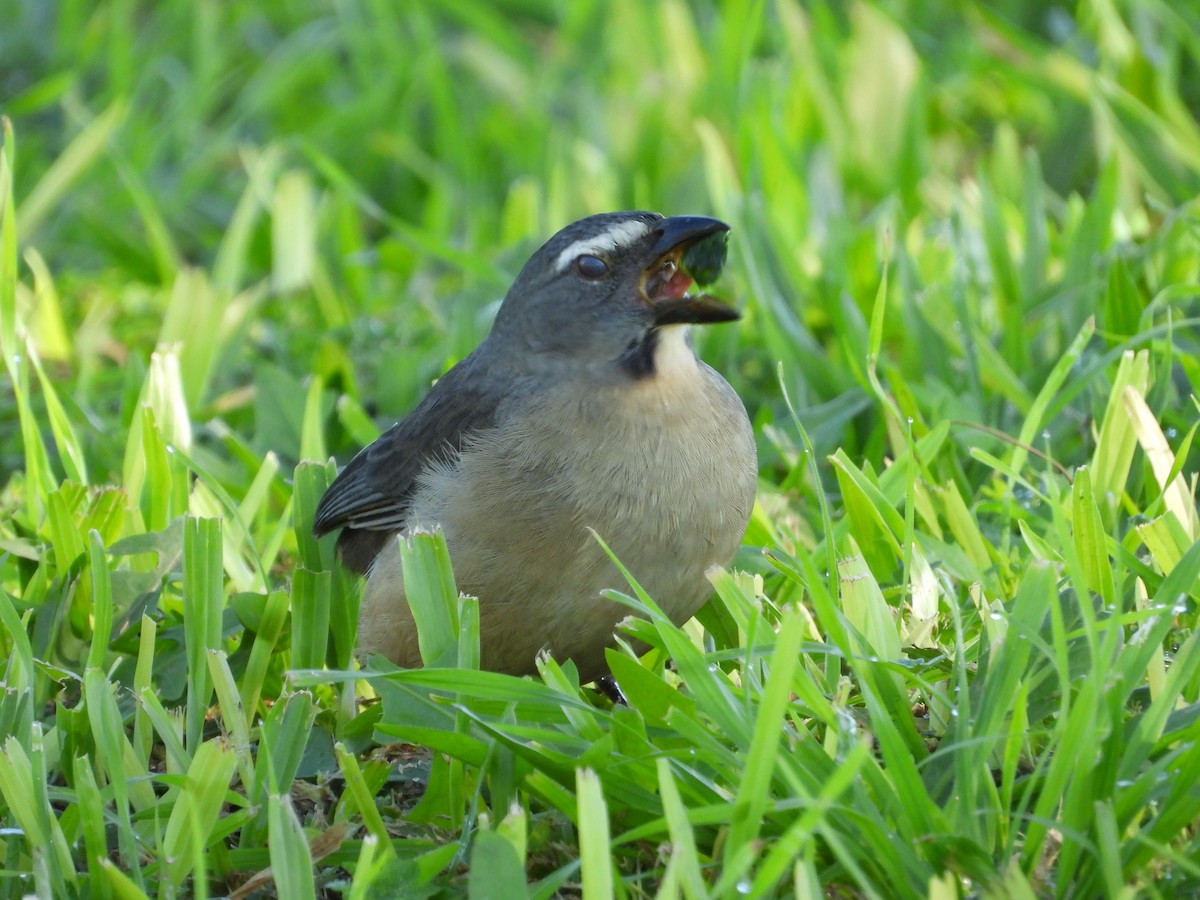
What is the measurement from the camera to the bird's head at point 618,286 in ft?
11.9

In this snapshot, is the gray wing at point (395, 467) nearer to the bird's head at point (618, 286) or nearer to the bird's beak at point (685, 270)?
the bird's head at point (618, 286)

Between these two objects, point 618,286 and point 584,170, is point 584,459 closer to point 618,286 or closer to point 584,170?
point 618,286

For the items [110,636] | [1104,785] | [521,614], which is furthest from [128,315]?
[1104,785]

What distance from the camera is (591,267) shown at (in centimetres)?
374

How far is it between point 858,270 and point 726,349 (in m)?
0.64

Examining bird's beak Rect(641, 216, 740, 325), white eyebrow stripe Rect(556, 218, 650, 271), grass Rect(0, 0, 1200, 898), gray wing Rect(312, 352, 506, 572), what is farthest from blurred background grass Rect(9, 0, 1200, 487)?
gray wing Rect(312, 352, 506, 572)

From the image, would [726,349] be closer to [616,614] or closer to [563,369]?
[563,369]

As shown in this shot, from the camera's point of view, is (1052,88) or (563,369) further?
(1052,88)

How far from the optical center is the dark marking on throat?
3625mm

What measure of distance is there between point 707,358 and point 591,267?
5.34ft

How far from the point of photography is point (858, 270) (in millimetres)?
5637

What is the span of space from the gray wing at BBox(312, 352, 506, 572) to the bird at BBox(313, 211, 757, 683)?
0.01m

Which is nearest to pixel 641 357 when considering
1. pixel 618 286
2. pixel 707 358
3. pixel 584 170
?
pixel 618 286

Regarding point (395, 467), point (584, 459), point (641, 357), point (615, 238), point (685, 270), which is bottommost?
point (395, 467)
